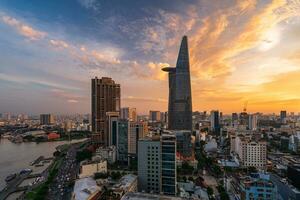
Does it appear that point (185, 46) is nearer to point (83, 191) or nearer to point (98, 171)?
point (98, 171)

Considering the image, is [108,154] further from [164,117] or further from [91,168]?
[164,117]

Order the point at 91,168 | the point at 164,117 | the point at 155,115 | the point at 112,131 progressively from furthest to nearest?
the point at 155,115, the point at 164,117, the point at 112,131, the point at 91,168

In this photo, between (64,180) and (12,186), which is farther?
(64,180)

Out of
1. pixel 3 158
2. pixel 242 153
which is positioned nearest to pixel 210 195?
pixel 242 153

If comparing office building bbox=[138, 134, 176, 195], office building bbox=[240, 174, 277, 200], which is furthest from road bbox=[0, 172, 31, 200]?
office building bbox=[240, 174, 277, 200]

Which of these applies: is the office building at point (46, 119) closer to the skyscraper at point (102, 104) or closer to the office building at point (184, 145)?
the skyscraper at point (102, 104)

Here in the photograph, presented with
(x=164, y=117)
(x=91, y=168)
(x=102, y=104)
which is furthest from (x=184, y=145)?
(x=164, y=117)
